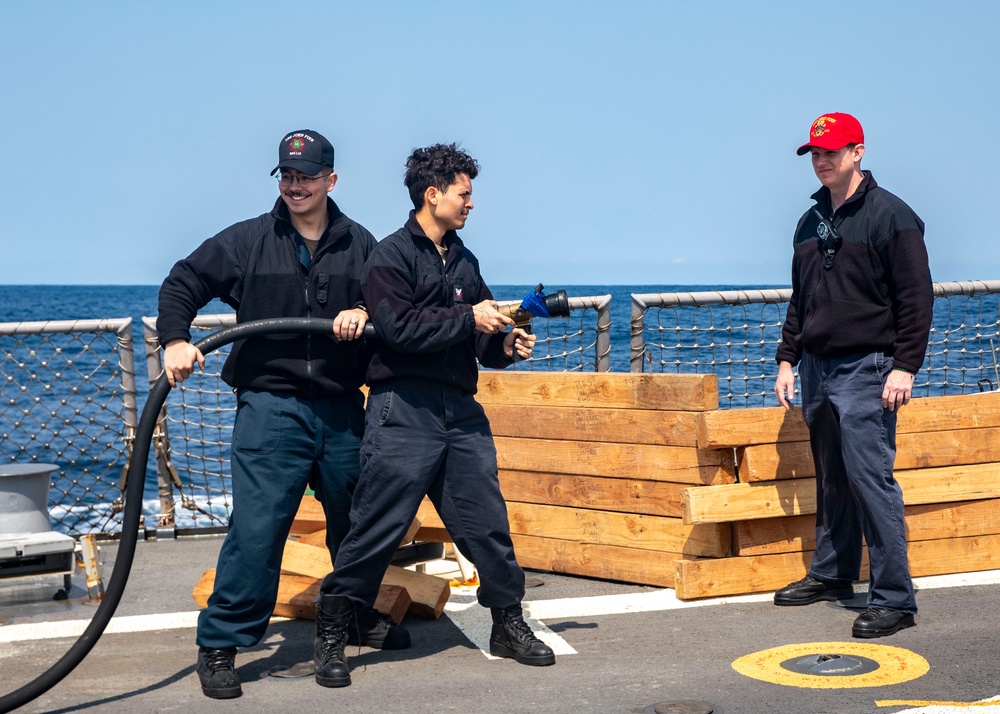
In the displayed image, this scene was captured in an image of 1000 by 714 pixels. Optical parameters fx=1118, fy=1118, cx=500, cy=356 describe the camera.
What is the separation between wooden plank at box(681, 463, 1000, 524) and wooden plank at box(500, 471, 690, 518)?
21cm

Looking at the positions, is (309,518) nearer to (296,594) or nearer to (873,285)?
(296,594)

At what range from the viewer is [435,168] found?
14.7 ft

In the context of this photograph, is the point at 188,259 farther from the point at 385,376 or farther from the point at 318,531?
the point at 318,531

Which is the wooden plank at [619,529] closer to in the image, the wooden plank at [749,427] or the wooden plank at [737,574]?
the wooden plank at [737,574]

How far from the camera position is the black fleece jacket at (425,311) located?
426 centimetres

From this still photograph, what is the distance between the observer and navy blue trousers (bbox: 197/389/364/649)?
429 centimetres

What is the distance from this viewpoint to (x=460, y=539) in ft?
14.9

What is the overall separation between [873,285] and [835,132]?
0.68 m

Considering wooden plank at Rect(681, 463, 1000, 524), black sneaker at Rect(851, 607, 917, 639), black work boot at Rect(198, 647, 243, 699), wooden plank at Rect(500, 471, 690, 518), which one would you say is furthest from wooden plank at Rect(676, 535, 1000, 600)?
black work boot at Rect(198, 647, 243, 699)

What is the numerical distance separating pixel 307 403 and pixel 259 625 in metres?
0.88

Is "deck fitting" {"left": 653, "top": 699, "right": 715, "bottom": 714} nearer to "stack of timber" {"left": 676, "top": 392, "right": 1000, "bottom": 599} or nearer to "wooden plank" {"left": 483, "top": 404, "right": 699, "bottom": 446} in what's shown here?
"stack of timber" {"left": 676, "top": 392, "right": 1000, "bottom": 599}

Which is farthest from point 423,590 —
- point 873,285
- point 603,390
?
point 873,285

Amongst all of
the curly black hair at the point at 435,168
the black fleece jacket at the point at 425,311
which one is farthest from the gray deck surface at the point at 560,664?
the curly black hair at the point at 435,168

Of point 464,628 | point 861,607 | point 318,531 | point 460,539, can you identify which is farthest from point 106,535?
point 861,607
